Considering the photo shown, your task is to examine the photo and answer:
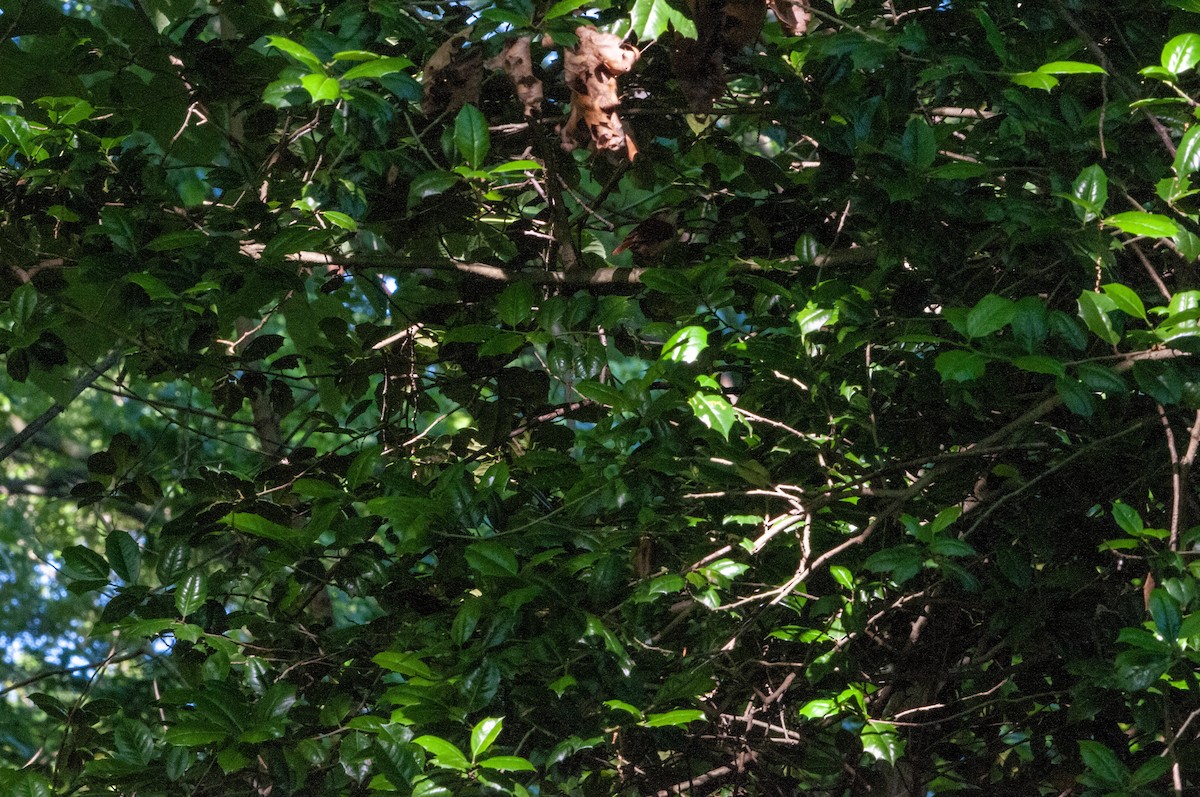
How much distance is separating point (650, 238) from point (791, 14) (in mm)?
508

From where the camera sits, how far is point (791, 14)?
191cm

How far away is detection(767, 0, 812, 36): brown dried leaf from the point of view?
1889mm

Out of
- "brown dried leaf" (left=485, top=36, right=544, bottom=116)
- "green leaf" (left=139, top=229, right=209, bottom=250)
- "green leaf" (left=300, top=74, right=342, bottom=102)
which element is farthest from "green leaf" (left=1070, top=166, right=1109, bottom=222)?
"green leaf" (left=139, top=229, right=209, bottom=250)

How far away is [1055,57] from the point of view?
166 centimetres

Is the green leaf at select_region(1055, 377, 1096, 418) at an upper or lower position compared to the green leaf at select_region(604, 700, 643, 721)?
upper

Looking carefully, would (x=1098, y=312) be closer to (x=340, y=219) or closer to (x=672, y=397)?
(x=672, y=397)

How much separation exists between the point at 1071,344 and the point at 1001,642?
2.33 ft

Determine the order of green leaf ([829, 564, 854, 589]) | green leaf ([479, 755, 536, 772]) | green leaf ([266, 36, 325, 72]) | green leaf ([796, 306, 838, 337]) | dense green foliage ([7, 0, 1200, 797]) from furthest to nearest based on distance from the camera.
Answer: green leaf ([829, 564, 854, 589]) < green leaf ([796, 306, 838, 337]) < dense green foliage ([7, 0, 1200, 797]) < green leaf ([266, 36, 325, 72]) < green leaf ([479, 755, 536, 772])

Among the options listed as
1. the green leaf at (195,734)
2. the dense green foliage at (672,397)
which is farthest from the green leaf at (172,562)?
the green leaf at (195,734)

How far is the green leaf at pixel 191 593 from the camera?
1798 mm

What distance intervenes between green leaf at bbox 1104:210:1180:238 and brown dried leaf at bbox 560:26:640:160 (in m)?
0.72

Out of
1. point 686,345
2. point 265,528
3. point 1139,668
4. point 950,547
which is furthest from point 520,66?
point 1139,668

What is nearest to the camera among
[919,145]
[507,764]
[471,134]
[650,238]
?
[507,764]

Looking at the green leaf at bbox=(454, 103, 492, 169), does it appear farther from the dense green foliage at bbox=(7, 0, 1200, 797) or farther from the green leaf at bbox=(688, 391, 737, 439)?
the green leaf at bbox=(688, 391, 737, 439)
